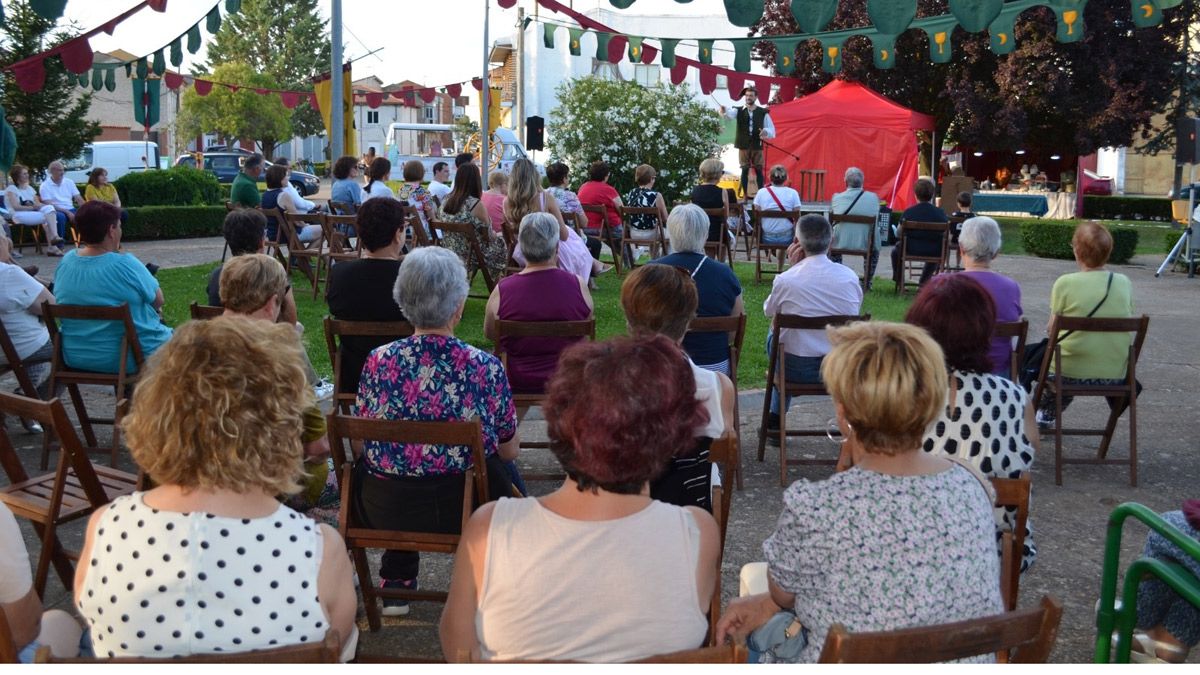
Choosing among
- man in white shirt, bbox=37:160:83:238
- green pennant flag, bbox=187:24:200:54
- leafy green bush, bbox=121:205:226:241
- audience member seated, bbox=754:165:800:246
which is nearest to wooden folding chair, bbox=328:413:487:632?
audience member seated, bbox=754:165:800:246

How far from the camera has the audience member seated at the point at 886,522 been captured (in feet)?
7.29

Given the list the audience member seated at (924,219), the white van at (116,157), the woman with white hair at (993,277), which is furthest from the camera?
the white van at (116,157)

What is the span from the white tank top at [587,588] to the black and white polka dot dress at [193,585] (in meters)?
0.36

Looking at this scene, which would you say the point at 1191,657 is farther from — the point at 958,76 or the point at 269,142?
the point at 269,142

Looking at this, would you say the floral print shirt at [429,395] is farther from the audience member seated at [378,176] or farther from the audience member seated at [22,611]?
the audience member seated at [378,176]

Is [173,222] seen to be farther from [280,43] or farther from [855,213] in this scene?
[280,43]

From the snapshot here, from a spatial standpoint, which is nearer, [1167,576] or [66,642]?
[66,642]

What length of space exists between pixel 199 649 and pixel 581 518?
0.74 m

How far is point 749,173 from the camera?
1919 cm

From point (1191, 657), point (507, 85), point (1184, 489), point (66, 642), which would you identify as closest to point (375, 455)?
point (66, 642)

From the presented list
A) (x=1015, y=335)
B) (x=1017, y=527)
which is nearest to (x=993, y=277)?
(x=1015, y=335)

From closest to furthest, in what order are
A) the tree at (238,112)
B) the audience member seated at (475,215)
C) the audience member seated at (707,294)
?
the audience member seated at (707,294) → the audience member seated at (475,215) → the tree at (238,112)

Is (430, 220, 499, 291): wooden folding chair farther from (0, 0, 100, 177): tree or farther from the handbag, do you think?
(0, 0, 100, 177): tree

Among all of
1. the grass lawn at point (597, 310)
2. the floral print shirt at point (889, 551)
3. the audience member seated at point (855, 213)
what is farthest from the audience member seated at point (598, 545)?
the audience member seated at point (855, 213)
